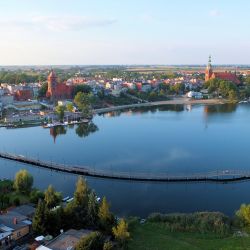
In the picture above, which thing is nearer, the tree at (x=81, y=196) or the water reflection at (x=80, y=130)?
the tree at (x=81, y=196)

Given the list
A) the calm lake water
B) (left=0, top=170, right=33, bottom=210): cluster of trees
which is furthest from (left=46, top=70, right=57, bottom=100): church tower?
(left=0, top=170, right=33, bottom=210): cluster of trees

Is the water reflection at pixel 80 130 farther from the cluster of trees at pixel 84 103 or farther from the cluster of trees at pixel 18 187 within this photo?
the cluster of trees at pixel 18 187

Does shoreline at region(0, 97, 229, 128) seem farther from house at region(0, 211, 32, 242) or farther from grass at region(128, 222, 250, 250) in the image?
grass at region(128, 222, 250, 250)

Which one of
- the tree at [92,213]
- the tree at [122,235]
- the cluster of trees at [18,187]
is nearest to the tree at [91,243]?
the tree at [122,235]

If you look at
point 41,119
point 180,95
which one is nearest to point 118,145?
point 41,119

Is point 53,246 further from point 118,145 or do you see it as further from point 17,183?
point 118,145

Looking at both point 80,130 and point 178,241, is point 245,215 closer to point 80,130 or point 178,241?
point 178,241

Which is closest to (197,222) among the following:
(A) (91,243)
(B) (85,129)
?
(A) (91,243)
